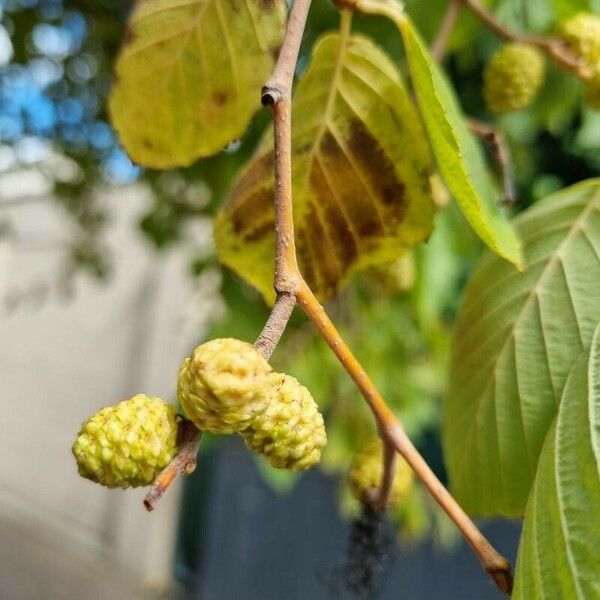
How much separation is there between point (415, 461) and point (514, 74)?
1.57ft

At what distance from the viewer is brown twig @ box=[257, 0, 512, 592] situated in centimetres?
32

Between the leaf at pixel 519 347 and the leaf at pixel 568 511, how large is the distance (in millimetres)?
78

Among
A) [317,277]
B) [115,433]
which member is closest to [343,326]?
[317,277]

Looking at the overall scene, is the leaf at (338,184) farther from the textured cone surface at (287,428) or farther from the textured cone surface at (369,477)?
the textured cone surface at (287,428)

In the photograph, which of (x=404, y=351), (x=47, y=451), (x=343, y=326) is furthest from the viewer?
(x=47, y=451)

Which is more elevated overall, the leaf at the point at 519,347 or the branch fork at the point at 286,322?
the branch fork at the point at 286,322

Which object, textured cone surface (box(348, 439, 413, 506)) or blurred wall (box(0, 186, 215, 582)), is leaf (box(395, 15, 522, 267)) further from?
blurred wall (box(0, 186, 215, 582))

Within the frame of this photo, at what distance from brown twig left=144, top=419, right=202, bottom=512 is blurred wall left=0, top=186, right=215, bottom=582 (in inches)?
119

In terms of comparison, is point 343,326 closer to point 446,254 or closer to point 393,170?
point 446,254

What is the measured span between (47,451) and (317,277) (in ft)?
→ 14.9

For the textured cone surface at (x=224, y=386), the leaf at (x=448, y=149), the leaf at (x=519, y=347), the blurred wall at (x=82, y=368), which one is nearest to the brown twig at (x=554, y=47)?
the leaf at (x=519, y=347)

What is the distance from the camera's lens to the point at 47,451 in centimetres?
473

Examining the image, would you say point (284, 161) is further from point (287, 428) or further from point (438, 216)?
point (438, 216)

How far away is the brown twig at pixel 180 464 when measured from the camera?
0.89ft
